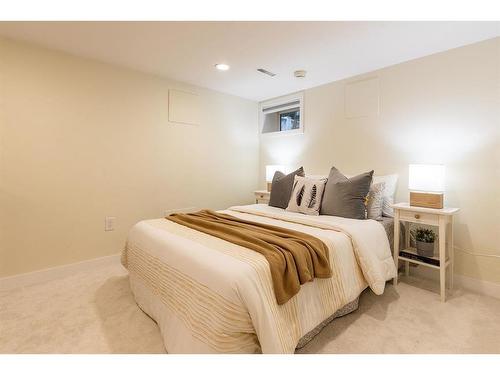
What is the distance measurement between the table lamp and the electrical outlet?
9.98ft

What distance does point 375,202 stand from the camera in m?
2.40

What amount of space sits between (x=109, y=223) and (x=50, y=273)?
67 cm

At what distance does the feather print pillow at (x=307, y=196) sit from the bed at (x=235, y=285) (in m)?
0.32

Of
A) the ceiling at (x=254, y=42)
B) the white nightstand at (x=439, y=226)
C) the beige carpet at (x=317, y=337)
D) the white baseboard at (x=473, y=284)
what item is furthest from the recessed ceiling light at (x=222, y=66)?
the white baseboard at (x=473, y=284)

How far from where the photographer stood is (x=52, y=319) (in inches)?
69.3

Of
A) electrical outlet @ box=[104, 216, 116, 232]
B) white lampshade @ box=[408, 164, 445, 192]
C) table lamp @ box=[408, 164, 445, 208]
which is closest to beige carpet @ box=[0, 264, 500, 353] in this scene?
electrical outlet @ box=[104, 216, 116, 232]

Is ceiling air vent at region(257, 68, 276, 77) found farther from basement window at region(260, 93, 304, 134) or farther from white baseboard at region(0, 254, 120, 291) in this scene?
white baseboard at region(0, 254, 120, 291)

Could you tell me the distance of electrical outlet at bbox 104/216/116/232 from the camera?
9.14 feet

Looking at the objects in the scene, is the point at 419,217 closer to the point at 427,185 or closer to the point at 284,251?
the point at 427,185
